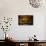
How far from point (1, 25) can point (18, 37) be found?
2.85 ft

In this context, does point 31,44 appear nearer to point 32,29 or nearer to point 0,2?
point 32,29

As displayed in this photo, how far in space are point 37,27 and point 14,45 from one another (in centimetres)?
175

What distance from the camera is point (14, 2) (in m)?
5.83

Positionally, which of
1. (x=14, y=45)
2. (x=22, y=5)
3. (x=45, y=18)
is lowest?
(x=14, y=45)

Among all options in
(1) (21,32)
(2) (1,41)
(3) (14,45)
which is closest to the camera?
(3) (14,45)

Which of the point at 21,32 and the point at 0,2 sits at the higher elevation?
the point at 0,2

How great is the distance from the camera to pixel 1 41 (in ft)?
17.9

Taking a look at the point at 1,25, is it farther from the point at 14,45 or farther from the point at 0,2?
the point at 14,45

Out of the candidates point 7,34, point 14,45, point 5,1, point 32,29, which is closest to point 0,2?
point 5,1

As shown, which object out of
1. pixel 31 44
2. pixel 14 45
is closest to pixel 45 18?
pixel 31 44

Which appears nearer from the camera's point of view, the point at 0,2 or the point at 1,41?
the point at 1,41

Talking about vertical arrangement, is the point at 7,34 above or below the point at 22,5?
below

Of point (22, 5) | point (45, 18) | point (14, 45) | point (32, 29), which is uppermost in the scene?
point (22, 5)

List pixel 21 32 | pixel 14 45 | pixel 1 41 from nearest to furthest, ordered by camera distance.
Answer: pixel 14 45
pixel 1 41
pixel 21 32
